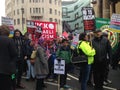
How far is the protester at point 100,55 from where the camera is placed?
12.8m

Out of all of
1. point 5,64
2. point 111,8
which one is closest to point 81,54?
point 5,64

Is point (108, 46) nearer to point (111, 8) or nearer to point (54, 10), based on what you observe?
point (111, 8)

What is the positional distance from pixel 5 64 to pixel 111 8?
90.4 ft

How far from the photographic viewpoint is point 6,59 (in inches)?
352

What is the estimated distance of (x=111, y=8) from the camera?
35.7 metres

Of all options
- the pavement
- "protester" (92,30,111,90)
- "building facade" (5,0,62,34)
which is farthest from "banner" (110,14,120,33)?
"building facade" (5,0,62,34)

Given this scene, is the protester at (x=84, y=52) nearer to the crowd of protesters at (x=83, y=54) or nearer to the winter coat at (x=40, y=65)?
the crowd of protesters at (x=83, y=54)

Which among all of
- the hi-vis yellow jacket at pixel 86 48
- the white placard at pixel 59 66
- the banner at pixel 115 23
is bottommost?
the white placard at pixel 59 66

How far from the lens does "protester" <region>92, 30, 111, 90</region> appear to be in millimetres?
12758

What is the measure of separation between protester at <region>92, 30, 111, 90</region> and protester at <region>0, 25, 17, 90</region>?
424 centimetres

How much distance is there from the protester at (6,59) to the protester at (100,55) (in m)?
4.24

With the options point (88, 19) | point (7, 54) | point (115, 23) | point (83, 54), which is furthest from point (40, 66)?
point (115, 23)

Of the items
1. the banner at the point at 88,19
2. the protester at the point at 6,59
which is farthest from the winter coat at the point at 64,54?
the protester at the point at 6,59

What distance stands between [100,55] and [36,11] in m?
101
